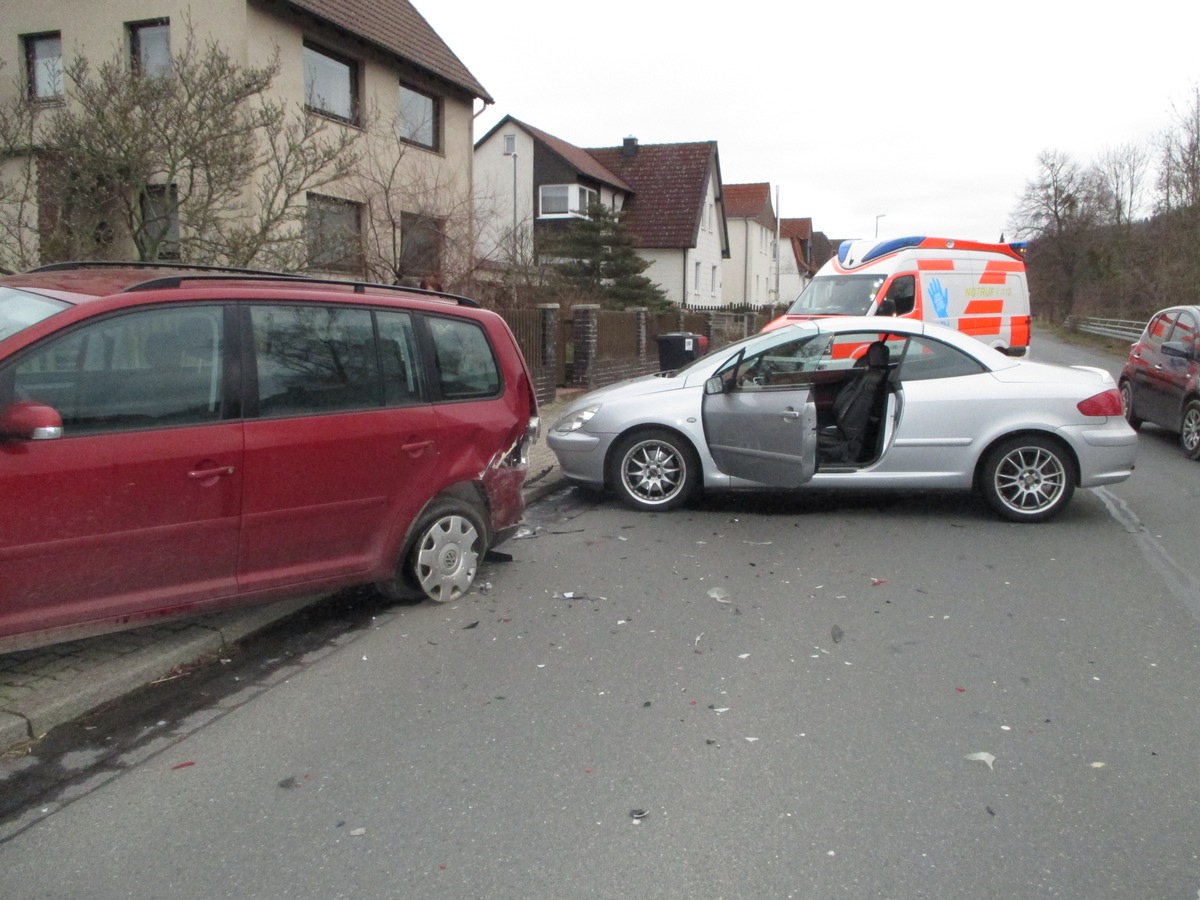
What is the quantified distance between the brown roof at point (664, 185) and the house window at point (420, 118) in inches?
746

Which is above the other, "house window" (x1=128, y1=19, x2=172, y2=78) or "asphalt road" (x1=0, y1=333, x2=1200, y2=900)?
"house window" (x1=128, y1=19, x2=172, y2=78)

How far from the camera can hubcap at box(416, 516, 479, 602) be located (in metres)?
5.80

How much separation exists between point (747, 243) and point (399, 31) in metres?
36.8

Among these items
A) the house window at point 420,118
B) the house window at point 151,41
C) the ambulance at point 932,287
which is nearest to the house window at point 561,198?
the house window at point 420,118

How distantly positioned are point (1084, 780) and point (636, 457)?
514cm

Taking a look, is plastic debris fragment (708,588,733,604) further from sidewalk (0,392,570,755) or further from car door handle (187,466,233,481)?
car door handle (187,466,233,481)

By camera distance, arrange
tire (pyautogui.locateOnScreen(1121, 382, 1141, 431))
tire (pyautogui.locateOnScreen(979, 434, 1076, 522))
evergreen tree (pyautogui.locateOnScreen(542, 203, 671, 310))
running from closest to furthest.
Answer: tire (pyautogui.locateOnScreen(979, 434, 1076, 522)) → tire (pyautogui.locateOnScreen(1121, 382, 1141, 431)) → evergreen tree (pyautogui.locateOnScreen(542, 203, 671, 310))

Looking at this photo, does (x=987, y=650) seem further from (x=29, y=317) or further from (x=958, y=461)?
(x=29, y=317)

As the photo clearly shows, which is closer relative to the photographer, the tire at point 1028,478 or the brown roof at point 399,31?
the tire at point 1028,478

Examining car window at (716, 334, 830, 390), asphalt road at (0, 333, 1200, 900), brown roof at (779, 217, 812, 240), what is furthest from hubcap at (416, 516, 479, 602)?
brown roof at (779, 217, 812, 240)

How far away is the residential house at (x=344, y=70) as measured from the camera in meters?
16.5

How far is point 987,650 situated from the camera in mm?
5184

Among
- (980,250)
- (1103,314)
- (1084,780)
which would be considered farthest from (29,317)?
(1103,314)

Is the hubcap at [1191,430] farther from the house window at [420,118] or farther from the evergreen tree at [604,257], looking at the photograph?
the evergreen tree at [604,257]
